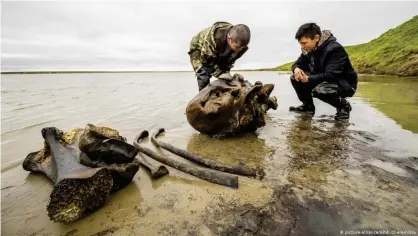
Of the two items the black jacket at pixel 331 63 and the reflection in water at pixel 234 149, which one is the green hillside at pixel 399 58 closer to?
the black jacket at pixel 331 63

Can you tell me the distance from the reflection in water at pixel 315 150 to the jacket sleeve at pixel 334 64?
35.2 inches

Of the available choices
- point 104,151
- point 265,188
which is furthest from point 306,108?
point 104,151

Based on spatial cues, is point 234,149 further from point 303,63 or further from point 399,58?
point 399,58

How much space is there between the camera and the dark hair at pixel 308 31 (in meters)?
4.34

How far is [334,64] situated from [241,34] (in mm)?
2134

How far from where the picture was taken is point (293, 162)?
2.69 m

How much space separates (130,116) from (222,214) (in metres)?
4.64

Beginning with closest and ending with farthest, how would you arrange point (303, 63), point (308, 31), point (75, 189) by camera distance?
point (75, 189) < point (308, 31) < point (303, 63)

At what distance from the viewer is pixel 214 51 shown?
4238 millimetres

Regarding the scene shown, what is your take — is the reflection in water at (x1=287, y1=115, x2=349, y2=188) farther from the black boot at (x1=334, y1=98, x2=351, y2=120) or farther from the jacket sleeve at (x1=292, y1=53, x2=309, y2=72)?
the jacket sleeve at (x1=292, y1=53, x2=309, y2=72)

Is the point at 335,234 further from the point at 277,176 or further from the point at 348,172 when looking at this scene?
the point at 348,172

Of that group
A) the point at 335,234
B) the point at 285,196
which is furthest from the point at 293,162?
the point at 335,234

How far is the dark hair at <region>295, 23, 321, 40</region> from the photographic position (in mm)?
4340

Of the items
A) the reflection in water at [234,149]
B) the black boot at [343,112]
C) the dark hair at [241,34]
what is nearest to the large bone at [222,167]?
the reflection in water at [234,149]
